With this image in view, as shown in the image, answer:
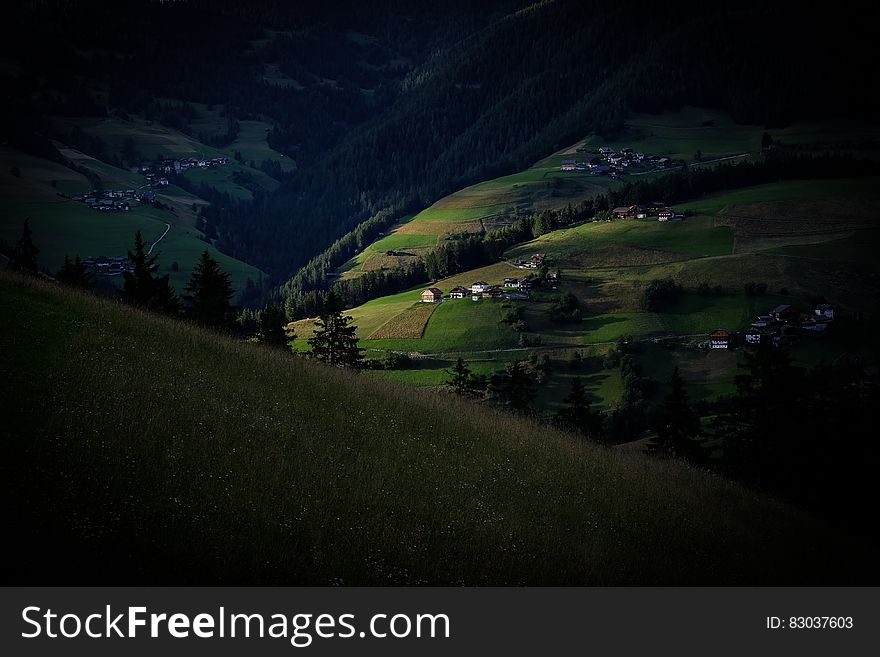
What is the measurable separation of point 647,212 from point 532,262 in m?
42.1

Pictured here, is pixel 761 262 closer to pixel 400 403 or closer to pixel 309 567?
pixel 400 403

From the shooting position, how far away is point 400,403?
767 inches

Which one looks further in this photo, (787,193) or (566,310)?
(787,193)

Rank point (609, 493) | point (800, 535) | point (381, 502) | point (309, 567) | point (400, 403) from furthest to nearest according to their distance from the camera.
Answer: point (400, 403) → point (800, 535) → point (609, 493) → point (381, 502) → point (309, 567)

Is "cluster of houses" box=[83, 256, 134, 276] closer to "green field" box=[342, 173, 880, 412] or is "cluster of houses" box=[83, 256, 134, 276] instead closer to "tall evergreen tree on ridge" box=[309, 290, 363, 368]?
"green field" box=[342, 173, 880, 412]

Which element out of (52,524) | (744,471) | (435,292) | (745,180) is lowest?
(744,471)

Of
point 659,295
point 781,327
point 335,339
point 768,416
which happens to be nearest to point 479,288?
point 659,295

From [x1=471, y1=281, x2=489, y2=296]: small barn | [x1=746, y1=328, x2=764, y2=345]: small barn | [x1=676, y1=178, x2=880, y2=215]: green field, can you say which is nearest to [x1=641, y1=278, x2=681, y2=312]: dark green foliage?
[x1=746, y1=328, x2=764, y2=345]: small barn

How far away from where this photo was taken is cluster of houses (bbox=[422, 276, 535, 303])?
12431 centimetres

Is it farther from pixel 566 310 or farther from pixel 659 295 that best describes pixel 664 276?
pixel 566 310

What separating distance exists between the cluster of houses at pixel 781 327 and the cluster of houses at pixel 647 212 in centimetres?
5269

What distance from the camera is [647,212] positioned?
550ft

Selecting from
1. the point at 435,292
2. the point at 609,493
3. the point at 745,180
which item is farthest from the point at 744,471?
the point at 745,180

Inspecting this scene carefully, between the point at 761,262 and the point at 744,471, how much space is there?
110372 mm
